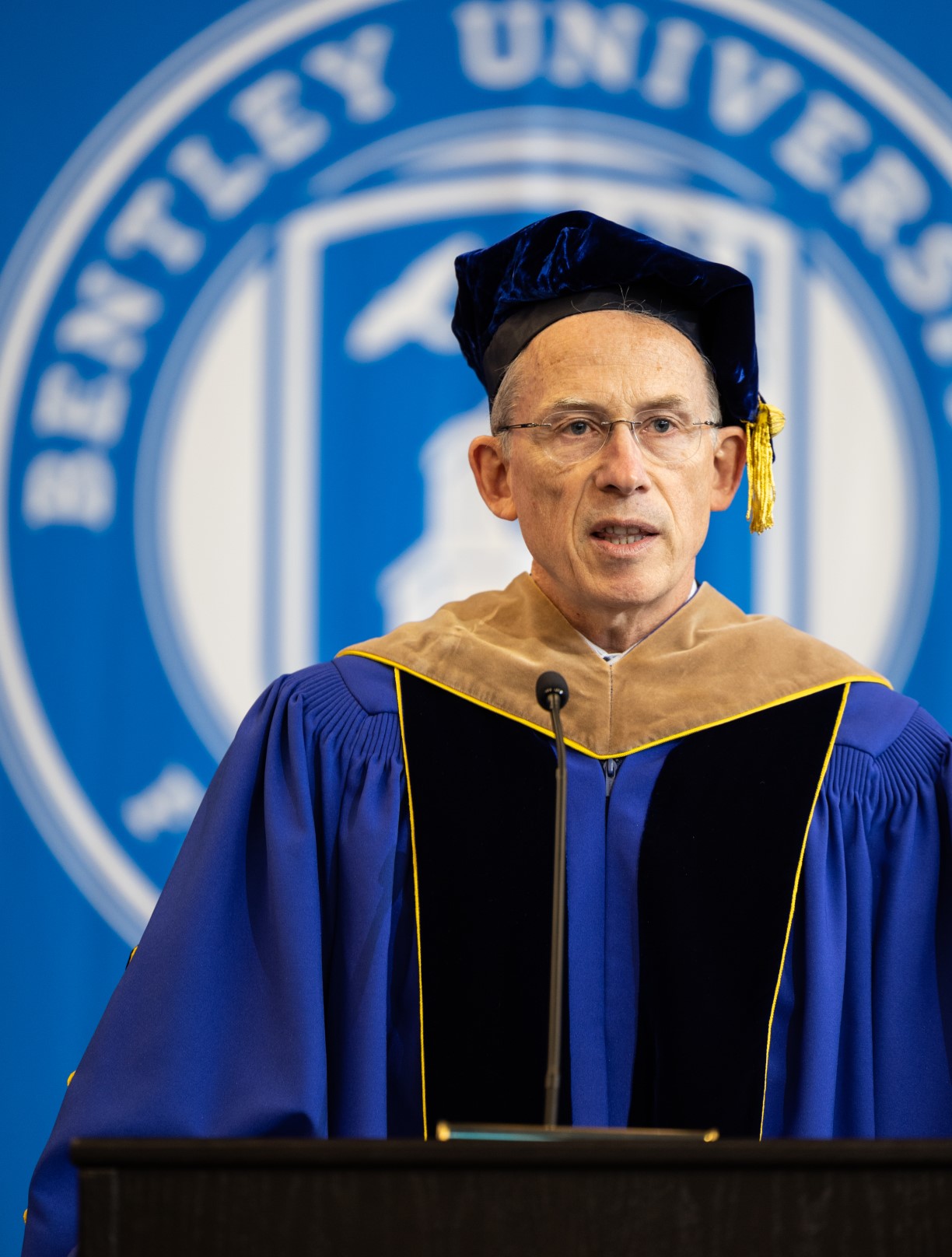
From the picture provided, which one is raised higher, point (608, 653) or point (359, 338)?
point (359, 338)

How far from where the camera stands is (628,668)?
231 cm

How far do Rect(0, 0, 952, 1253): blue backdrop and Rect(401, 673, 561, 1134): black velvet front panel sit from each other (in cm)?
109

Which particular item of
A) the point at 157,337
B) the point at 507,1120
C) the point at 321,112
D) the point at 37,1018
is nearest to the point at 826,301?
the point at 321,112

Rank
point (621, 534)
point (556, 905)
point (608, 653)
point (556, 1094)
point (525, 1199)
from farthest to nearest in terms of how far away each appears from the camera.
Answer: point (608, 653) < point (621, 534) < point (556, 905) < point (556, 1094) < point (525, 1199)

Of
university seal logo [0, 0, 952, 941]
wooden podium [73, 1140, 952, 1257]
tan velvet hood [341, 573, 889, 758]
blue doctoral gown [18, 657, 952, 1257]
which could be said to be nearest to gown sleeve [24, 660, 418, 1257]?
blue doctoral gown [18, 657, 952, 1257]

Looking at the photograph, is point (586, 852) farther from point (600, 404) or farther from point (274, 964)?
point (600, 404)

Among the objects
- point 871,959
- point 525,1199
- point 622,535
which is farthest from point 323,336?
point 525,1199

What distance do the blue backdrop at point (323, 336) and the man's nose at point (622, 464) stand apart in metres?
1.14

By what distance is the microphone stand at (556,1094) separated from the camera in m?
1.21

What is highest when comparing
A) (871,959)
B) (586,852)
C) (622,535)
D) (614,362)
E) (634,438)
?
(614,362)

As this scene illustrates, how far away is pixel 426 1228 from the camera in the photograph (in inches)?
46.6

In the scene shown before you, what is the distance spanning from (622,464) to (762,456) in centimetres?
33

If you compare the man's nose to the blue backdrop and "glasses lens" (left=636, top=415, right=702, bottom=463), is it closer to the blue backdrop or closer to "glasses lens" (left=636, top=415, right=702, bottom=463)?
"glasses lens" (left=636, top=415, right=702, bottom=463)

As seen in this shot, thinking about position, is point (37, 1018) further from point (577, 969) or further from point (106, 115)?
point (106, 115)
